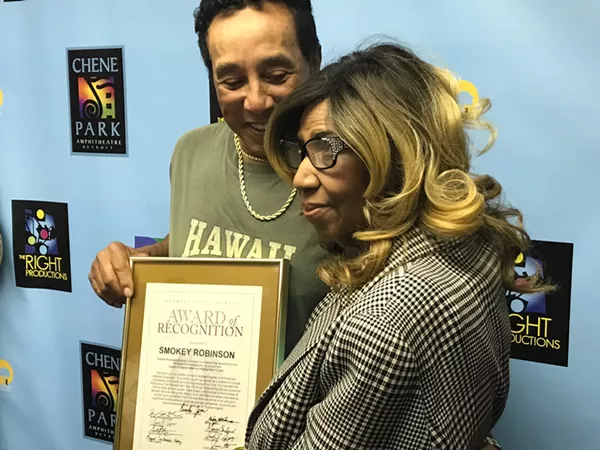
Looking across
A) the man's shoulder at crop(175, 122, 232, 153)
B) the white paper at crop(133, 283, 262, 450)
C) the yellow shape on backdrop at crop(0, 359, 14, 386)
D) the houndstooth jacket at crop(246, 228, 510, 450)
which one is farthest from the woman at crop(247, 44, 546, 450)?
the yellow shape on backdrop at crop(0, 359, 14, 386)

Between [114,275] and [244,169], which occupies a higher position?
[244,169]

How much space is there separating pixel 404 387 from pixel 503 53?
82 centimetres

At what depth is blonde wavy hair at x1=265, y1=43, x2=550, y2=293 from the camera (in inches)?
32.7

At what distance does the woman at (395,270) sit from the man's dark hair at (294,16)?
213mm

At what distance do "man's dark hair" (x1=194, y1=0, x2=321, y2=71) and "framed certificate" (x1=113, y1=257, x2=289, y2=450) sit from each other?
1.27 ft

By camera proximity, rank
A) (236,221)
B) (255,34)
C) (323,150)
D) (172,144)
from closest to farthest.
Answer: (323,150), (255,34), (236,221), (172,144)

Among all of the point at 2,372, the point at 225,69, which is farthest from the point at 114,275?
the point at 2,372

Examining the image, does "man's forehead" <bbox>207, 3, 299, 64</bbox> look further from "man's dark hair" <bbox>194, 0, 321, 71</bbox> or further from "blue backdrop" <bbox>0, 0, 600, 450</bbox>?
"blue backdrop" <bbox>0, 0, 600, 450</bbox>

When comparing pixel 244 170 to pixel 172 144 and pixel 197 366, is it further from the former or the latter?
pixel 172 144

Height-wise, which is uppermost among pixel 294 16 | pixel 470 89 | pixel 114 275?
pixel 294 16

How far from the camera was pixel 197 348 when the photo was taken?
1127 mm

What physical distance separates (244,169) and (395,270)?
49 centimetres

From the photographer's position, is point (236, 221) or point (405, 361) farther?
point (236, 221)

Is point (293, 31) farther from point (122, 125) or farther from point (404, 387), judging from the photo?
point (122, 125)
